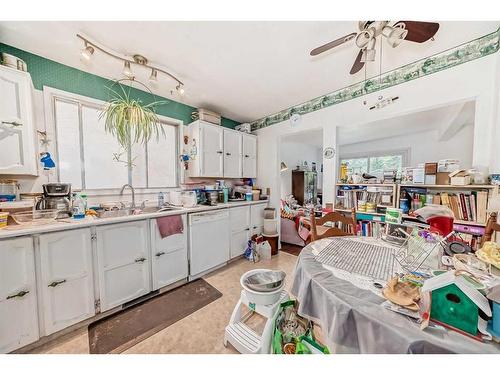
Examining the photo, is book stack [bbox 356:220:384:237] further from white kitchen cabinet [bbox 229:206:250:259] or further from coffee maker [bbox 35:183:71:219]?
coffee maker [bbox 35:183:71:219]

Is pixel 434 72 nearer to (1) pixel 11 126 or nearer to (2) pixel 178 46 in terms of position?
(2) pixel 178 46

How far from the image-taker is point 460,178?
1.62 metres

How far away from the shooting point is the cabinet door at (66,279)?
52.2 inches

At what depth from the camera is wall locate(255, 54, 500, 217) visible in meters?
1.53

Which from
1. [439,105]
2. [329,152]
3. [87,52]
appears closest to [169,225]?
[87,52]

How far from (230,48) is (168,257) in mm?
2241

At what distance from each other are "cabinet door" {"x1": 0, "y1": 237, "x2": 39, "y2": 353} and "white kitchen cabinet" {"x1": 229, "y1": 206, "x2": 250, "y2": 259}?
6.30ft

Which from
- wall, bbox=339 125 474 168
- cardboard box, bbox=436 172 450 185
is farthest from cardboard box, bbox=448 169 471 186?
wall, bbox=339 125 474 168

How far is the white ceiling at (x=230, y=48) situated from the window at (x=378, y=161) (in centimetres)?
341

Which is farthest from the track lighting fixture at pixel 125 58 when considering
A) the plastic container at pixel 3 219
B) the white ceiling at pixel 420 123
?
the white ceiling at pixel 420 123

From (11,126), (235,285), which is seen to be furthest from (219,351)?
(11,126)

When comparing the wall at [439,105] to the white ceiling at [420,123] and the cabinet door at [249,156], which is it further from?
the cabinet door at [249,156]

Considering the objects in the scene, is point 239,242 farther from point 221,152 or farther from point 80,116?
point 80,116
